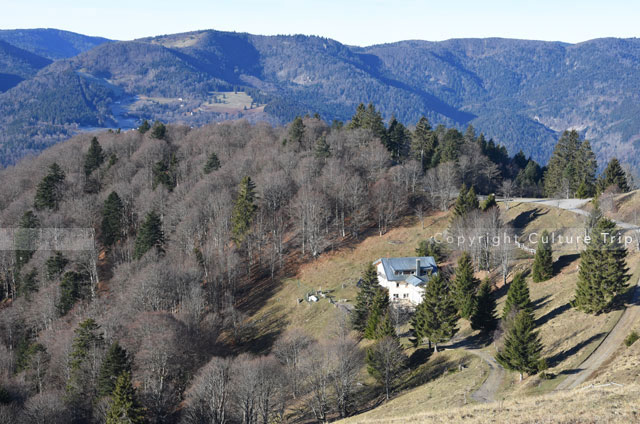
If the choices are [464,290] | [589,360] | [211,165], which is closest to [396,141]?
[211,165]

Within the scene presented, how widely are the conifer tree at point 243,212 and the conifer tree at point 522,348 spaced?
45.8 meters

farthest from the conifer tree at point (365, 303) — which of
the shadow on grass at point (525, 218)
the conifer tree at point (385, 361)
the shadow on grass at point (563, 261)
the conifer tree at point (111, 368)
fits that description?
the shadow on grass at point (525, 218)

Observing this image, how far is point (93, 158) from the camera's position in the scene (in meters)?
106

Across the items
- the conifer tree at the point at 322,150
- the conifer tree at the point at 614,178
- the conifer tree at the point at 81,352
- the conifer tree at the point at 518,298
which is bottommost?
the conifer tree at the point at 81,352

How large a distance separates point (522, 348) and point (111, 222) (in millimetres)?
65158

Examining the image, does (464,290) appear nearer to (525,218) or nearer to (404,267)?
(404,267)

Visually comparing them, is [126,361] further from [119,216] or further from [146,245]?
[119,216]

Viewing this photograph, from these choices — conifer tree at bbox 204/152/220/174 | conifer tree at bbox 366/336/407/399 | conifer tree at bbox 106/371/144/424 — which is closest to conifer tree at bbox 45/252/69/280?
conifer tree at bbox 204/152/220/174

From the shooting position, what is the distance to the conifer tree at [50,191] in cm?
9048

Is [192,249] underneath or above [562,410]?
underneath

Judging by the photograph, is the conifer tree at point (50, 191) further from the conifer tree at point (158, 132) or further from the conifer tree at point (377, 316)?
the conifer tree at point (377, 316)

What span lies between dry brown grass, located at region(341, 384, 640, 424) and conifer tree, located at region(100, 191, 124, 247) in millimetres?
64514

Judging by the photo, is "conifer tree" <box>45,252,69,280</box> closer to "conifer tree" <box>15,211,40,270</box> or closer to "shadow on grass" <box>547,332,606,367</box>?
"conifer tree" <box>15,211,40,270</box>

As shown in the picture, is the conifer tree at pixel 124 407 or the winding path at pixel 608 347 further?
the conifer tree at pixel 124 407
